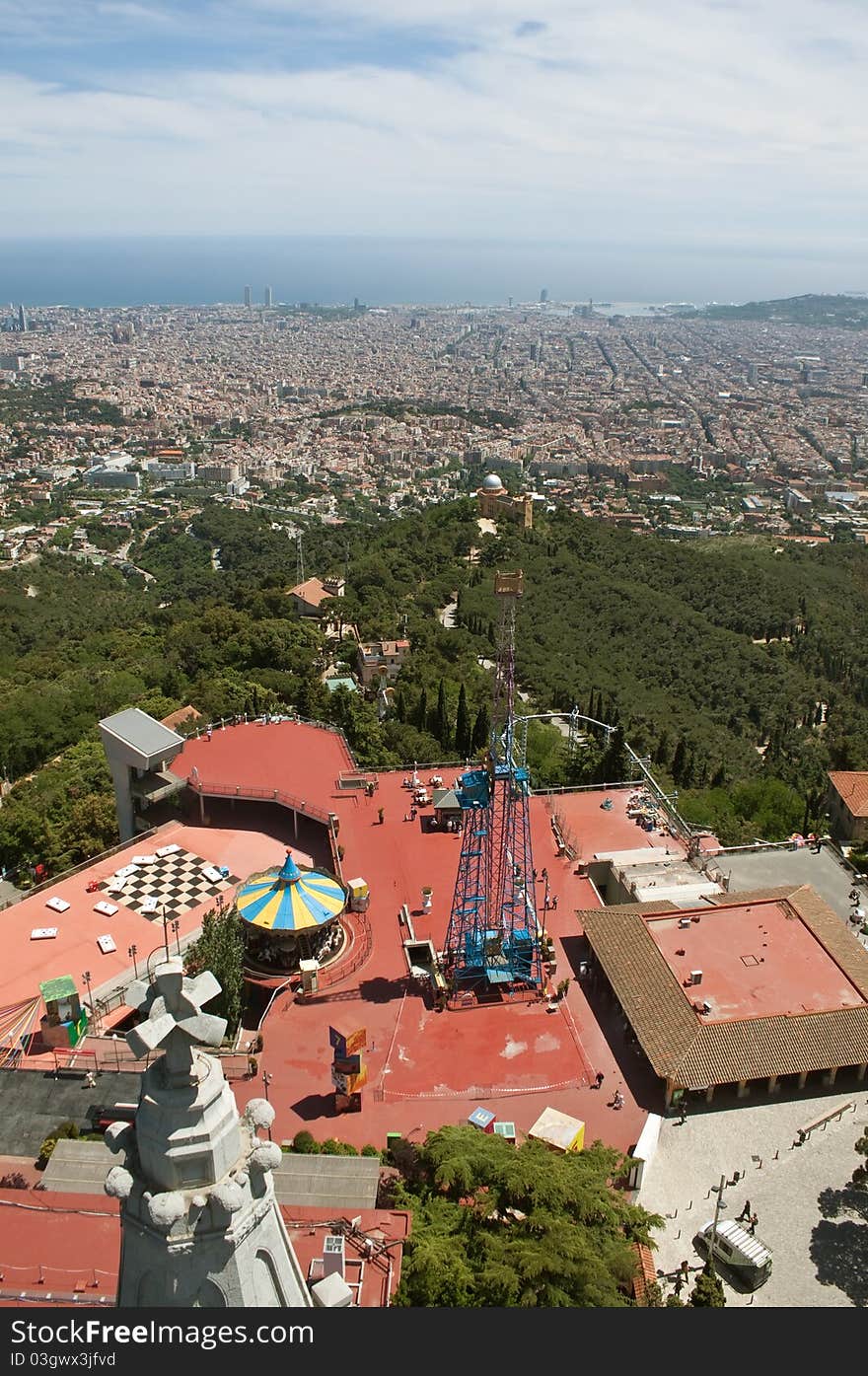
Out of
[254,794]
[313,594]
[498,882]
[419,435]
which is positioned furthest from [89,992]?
[419,435]

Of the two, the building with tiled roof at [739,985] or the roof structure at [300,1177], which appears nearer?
the roof structure at [300,1177]

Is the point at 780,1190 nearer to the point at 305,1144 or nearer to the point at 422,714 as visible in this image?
the point at 305,1144

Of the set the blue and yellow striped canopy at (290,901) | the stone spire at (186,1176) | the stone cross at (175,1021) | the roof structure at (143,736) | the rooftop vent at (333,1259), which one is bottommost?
the blue and yellow striped canopy at (290,901)

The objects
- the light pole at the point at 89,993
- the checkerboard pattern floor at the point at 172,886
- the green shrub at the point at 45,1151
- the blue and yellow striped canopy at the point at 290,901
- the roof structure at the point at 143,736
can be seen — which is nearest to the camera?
the green shrub at the point at 45,1151

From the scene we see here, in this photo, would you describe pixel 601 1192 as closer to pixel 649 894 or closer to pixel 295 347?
pixel 649 894

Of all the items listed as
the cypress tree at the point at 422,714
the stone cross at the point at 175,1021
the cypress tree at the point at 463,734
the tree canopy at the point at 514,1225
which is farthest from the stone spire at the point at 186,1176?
the cypress tree at the point at 422,714

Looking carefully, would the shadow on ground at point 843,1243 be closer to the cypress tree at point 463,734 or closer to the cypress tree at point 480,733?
the cypress tree at point 463,734
